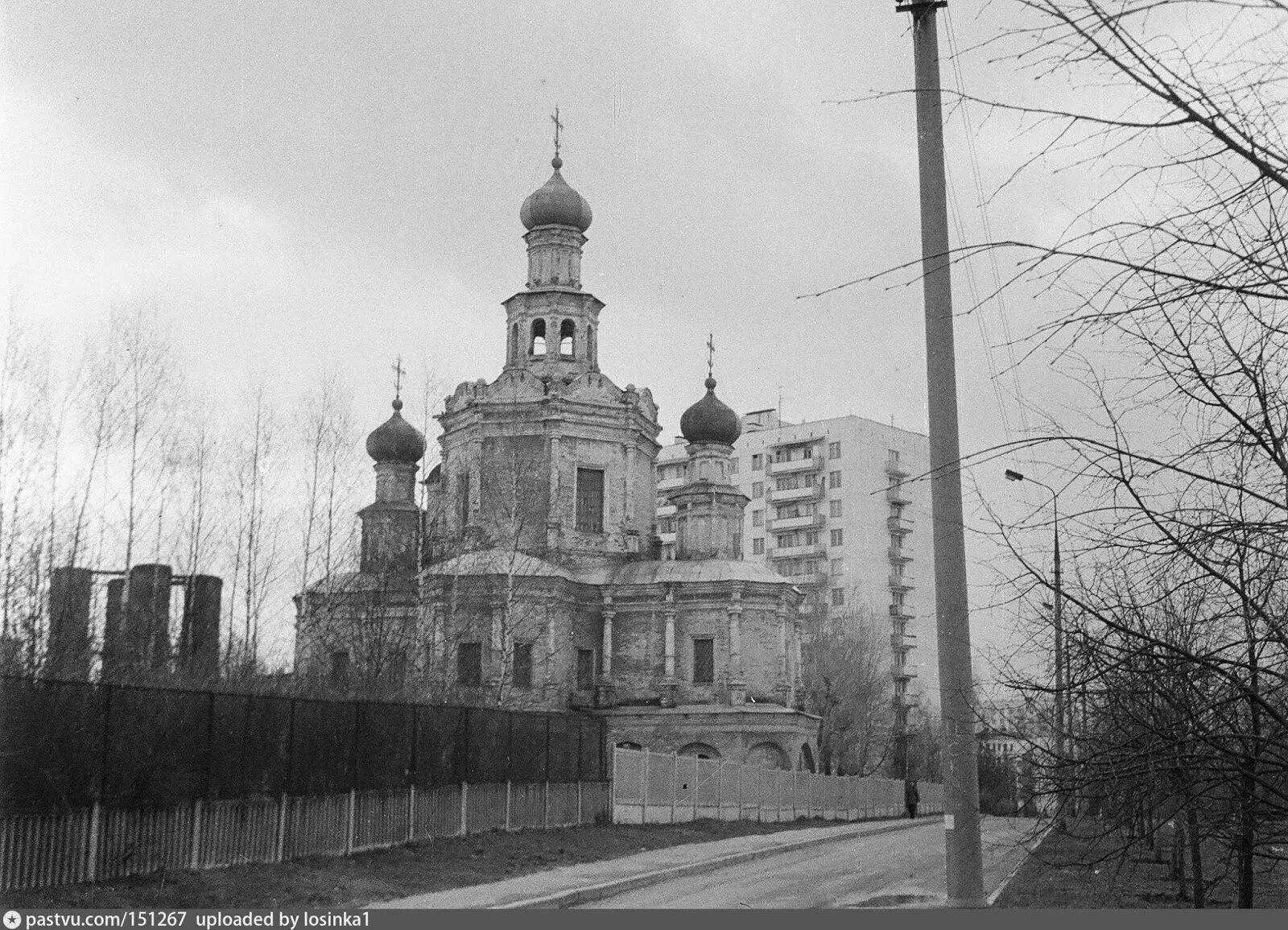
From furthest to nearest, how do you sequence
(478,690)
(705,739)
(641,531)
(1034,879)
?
1. (641,531)
2. (705,739)
3. (478,690)
4. (1034,879)

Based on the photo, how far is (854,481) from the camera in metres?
90.0

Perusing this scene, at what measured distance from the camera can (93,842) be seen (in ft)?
45.7

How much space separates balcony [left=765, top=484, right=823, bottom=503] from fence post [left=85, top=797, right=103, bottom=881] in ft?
259

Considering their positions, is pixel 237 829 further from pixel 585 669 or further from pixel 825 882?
pixel 585 669

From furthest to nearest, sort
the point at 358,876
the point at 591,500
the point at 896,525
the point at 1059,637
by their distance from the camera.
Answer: the point at 896,525, the point at 591,500, the point at 358,876, the point at 1059,637

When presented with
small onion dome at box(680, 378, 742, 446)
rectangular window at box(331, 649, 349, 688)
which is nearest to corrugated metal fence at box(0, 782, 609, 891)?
rectangular window at box(331, 649, 349, 688)

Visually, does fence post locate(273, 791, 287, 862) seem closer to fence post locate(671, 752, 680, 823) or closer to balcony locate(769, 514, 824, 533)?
fence post locate(671, 752, 680, 823)

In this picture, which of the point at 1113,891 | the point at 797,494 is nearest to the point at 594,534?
the point at 1113,891

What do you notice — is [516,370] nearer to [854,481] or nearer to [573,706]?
[573,706]

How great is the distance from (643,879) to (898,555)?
72523 millimetres

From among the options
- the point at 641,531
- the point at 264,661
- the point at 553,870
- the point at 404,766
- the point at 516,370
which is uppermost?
the point at 516,370

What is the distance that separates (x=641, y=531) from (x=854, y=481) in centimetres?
3811

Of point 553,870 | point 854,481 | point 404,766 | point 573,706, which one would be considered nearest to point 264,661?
point 404,766

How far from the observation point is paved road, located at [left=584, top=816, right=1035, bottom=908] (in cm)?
1700
